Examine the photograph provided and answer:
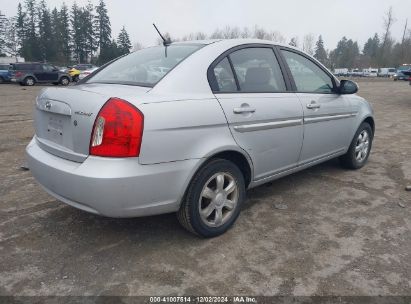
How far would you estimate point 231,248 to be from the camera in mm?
2844

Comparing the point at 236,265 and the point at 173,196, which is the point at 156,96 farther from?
the point at 236,265

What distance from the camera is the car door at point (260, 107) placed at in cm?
295

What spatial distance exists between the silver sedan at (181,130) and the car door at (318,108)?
0.07 ft

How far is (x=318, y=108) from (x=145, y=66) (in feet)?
6.22

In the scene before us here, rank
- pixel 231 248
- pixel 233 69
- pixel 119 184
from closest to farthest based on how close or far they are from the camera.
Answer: pixel 119 184 → pixel 231 248 → pixel 233 69

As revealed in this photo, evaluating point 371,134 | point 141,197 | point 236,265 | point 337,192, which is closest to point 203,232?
point 236,265

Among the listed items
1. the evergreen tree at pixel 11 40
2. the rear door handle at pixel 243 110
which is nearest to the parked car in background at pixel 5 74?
the rear door handle at pixel 243 110

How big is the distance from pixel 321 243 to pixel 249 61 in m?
1.71

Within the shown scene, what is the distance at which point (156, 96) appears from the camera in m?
2.50

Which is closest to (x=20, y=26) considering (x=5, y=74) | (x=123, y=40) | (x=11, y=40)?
(x=11, y=40)

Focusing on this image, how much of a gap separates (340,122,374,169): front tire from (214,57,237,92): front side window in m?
2.42

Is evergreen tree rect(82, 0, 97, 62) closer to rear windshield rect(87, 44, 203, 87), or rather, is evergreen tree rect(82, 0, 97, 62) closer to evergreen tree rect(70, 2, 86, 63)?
evergreen tree rect(70, 2, 86, 63)

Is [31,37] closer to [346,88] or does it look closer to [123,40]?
[123,40]

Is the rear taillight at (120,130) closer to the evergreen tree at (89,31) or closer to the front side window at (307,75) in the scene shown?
the front side window at (307,75)
